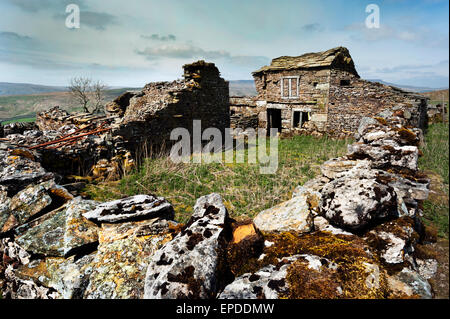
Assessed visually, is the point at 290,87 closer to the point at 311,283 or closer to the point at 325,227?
the point at 325,227

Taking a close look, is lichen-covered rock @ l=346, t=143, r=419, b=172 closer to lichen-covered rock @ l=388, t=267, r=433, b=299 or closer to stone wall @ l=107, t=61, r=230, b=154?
lichen-covered rock @ l=388, t=267, r=433, b=299

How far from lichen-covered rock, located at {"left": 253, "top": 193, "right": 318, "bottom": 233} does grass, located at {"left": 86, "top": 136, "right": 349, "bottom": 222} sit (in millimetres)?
2904

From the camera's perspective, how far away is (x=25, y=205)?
3244 millimetres

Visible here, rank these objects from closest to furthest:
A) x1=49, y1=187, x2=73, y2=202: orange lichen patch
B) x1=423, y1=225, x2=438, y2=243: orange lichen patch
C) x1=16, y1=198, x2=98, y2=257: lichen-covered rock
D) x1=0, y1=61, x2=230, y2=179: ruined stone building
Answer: x1=16, y1=198, x2=98, y2=257: lichen-covered rock
x1=49, y1=187, x2=73, y2=202: orange lichen patch
x1=423, y1=225, x2=438, y2=243: orange lichen patch
x1=0, y1=61, x2=230, y2=179: ruined stone building

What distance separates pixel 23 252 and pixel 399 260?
433 centimetres

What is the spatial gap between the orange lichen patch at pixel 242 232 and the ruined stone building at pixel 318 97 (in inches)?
554

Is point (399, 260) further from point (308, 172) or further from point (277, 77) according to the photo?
point (277, 77)

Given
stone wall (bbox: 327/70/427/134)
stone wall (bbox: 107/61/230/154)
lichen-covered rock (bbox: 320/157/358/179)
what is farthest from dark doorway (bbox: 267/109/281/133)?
lichen-covered rock (bbox: 320/157/358/179)

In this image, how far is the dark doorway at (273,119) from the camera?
17484mm

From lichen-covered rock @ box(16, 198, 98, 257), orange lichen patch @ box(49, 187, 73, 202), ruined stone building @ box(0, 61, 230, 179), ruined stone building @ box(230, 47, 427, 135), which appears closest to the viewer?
lichen-covered rock @ box(16, 198, 98, 257)

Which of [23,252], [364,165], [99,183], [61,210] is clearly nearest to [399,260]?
[364,165]

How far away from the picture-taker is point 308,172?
26.3ft

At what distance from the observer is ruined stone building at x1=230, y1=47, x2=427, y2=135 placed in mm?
13602

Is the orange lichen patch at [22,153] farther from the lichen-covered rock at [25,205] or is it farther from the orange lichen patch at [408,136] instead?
the orange lichen patch at [408,136]
